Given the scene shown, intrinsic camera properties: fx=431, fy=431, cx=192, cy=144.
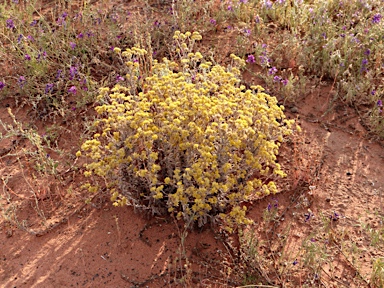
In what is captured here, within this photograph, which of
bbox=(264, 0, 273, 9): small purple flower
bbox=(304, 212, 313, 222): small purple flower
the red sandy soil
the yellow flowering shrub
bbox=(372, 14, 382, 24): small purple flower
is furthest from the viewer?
bbox=(264, 0, 273, 9): small purple flower

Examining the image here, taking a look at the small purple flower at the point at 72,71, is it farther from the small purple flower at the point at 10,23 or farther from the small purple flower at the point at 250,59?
the small purple flower at the point at 250,59

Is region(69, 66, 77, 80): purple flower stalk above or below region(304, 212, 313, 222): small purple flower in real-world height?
above

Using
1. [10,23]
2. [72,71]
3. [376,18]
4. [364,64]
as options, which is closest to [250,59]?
[364,64]

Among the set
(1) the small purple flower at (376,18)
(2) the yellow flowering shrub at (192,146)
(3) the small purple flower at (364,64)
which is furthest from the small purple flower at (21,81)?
(1) the small purple flower at (376,18)

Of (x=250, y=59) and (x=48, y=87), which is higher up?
(x=250, y=59)

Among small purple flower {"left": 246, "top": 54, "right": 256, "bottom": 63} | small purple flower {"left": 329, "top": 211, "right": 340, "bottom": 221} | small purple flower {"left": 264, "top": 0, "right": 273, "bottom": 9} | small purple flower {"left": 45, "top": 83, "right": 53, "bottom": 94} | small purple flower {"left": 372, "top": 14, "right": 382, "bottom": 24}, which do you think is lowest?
small purple flower {"left": 329, "top": 211, "right": 340, "bottom": 221}

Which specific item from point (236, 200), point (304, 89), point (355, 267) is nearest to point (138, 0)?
point (304, 89)

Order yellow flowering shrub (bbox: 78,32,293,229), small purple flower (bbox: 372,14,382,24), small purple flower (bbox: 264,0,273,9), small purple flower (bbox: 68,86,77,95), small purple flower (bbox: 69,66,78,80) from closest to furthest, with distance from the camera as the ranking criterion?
yellow flowering shrub (bbox: 78,32,293,229)
small purple flower (bbox: 68,86,77,95)
small purple flower (bbox: 69,66,78,80)
small purple flower (bbox: 372,14,382,24)
small purple flower (bbox: 264,0,273,9)

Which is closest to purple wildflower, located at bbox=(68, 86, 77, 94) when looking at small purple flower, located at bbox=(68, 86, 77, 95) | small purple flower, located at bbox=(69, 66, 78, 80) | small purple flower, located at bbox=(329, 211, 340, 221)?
small purple flower, located at bbox=(68, 86, 77, 95)

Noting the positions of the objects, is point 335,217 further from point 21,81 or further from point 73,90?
point 21,81

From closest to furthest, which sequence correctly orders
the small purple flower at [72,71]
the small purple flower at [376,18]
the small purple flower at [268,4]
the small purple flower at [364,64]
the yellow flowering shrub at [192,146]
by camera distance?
1. the yellow flowering shrub at [192,146]
2. the small purple flower at [72,71]
3. the small purple flower at [364,64]
4. the small purple flower at [376,18]
5. the small purple flower at [268,4]

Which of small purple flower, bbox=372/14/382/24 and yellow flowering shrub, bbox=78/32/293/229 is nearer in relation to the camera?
yellow flowering shrub, bbox=78/32/293/229

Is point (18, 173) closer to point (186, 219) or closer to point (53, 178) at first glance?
point (53, 178)

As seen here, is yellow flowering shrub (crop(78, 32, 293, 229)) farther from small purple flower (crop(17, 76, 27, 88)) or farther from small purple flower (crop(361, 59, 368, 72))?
small purple flower (crop(361, 59, 368, 72))
